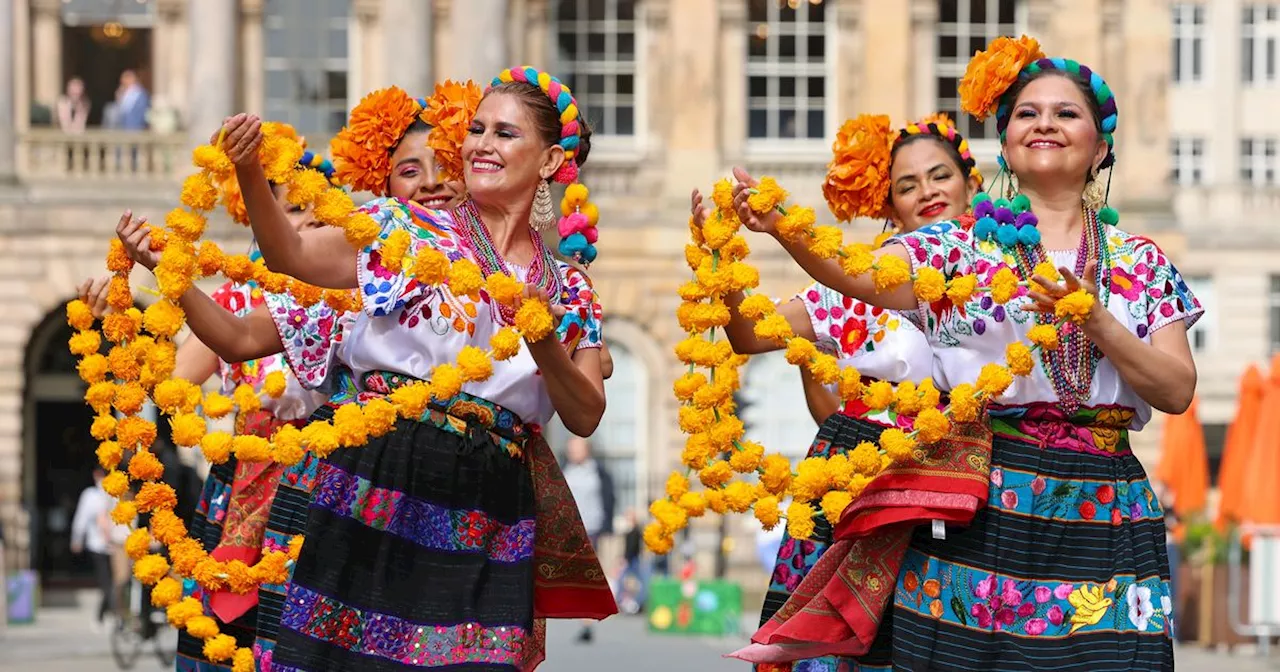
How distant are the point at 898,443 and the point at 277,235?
163 centimetres

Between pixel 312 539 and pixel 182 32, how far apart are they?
29455 millimetres

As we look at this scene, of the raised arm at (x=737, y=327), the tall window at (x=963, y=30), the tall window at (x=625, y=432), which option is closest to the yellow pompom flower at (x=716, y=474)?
the raised arm at (x=737, y=327)

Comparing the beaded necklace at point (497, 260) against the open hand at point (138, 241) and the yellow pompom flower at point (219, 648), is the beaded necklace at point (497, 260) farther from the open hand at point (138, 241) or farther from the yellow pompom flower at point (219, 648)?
the yellow pompom flower at point (219, 648)

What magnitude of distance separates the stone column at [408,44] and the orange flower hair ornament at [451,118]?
26.7 meters

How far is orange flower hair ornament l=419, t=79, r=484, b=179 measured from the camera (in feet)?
23.9

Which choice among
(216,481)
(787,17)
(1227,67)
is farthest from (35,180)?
(1227,67)

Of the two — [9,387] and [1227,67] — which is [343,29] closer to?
[9,387]

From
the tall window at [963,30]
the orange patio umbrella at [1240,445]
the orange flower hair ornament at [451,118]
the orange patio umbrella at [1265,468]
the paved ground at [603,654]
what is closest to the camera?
the orange flower hair ornament at [451,118]

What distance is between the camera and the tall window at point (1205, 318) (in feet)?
171

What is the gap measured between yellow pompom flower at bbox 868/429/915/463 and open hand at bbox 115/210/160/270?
2.07 meters

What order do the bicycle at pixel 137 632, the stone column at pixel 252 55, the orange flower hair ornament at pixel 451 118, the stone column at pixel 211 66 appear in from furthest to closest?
the stone column at pixel 252 55 → the stone column at pixel 211 66 → the bicycle at pixel 137 632 → the orange flower hair ornament at pixel 451 118

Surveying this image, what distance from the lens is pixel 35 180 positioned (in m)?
33.6

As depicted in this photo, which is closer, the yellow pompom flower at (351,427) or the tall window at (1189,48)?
the yellow pompom flower at (351,427)

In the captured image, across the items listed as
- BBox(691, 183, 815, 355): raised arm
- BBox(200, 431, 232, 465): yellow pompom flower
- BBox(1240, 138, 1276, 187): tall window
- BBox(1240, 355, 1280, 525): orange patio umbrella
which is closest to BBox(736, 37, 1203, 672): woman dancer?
BBox(691, 183, 815, 355): raised arm
